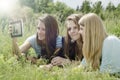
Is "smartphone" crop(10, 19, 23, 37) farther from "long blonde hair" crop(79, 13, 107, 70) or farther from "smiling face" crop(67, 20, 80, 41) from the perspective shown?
"long blonde hair" crop(79, 13, 107, 70)

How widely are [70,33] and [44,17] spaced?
0.46 m

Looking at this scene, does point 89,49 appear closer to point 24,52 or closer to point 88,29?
point 88,29

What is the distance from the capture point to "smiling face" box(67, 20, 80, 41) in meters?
4.64

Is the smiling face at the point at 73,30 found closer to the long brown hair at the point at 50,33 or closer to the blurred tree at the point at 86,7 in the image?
the long brown hair at the point at 50,33

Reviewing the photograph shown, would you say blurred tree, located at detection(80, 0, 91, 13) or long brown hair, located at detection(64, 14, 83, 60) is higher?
blurred tree, located at detection(80, 0, 91, 13)

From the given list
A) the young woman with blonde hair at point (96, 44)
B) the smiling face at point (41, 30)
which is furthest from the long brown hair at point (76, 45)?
the young woman with blonde hair at point (96, 44)

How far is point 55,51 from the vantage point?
16.4ft

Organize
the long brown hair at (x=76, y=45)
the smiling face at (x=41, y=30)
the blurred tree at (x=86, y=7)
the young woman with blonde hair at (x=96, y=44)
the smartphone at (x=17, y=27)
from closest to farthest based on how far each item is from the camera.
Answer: the young woman with blonde hair at (x=96, y=44), the smartphone at (x=17, y=27), the long brown hair at (x=76, y=45), the smiling face at (x=41, y=30), the blurred tree at (x=86, y=7)

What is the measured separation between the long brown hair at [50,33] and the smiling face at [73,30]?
30cm

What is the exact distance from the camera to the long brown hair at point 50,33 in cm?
492

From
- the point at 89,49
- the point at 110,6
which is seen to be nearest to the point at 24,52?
the point at 89,49

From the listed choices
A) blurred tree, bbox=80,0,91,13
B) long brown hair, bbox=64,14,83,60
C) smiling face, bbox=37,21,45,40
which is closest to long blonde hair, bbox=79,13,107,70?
long brown hair, bbox=64,14,83,60

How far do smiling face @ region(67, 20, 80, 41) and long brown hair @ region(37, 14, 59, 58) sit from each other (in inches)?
11.8

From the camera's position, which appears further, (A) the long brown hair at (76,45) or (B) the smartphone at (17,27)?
(A) the long brown hair at (76,45)
